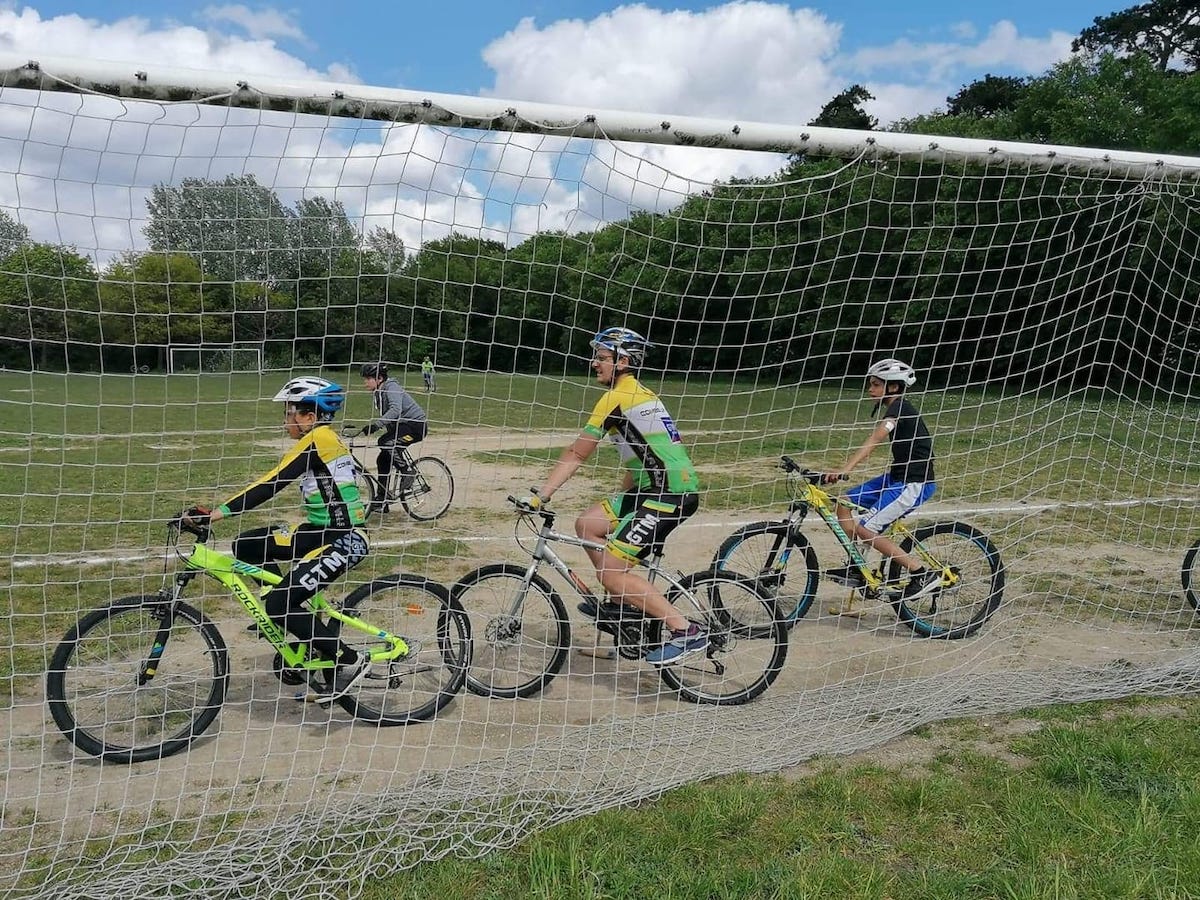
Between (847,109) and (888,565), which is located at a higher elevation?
(847,109)

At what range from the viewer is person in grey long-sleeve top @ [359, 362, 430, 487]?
24.6 feet

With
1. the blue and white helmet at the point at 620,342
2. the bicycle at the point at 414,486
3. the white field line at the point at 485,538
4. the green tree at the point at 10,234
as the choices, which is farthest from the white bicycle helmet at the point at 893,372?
the bicycle at the point at 414,486

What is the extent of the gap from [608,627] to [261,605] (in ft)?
5.62

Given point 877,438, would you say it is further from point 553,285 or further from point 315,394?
point 315,394

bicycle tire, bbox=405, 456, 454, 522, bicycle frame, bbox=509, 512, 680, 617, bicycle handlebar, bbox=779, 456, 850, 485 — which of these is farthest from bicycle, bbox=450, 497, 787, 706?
bicycle tire, bbox=405, 456, 454, 522

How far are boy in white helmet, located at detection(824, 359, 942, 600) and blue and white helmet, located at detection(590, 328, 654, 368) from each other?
5.99ft

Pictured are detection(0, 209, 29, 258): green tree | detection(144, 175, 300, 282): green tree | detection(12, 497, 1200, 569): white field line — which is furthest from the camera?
detection(12, 497, 1200, 569): white field line

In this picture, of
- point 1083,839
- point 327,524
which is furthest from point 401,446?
point 1083,839

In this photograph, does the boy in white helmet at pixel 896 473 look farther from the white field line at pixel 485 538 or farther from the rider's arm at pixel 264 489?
the rider's arm at pixel 264 489

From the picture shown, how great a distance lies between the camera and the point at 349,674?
4191 mm

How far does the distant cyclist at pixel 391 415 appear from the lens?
755 cm

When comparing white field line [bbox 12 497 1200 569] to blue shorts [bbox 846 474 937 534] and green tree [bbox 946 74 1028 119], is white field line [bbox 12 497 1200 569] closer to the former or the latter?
blue shorts [bbox 846 474 937 534]

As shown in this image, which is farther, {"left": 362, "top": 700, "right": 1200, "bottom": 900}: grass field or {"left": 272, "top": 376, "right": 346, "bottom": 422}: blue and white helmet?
{"left": 272, "top": 376, "right": 346, "bottom": 422}: blue and white helmet

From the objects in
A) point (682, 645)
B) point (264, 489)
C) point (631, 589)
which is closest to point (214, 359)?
point (264, 489)
